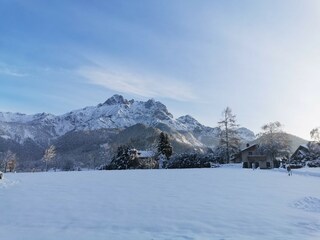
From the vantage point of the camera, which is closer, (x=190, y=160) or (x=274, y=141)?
(x=190, y=160)

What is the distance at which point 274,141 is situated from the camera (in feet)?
246

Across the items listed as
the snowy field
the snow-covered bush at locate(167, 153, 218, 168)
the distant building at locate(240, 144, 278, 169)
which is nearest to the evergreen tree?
the snow-covered bush at locate(167, 153, 218, 168)

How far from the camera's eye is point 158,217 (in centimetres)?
1380

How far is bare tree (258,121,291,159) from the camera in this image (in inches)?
2916

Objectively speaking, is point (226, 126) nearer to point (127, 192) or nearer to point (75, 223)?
point (127, 192)

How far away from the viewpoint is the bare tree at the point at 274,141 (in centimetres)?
7406

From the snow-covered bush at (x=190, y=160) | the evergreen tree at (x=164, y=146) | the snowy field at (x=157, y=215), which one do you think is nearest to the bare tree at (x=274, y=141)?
the snow-covered bush at (x=190, y=160)

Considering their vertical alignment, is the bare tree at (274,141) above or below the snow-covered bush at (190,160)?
above

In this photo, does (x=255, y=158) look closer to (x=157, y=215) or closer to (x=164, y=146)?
(x=164, y=146)

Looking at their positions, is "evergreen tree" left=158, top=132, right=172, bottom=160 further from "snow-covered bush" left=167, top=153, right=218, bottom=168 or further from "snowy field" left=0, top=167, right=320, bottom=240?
"snowy field" left=0, top=167, right=320, bottom=240

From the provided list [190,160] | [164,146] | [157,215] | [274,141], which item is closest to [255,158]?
[274,141]

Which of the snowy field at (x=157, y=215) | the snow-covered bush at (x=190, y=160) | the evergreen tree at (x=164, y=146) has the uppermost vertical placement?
the evergreen tree at (x=164, y=146)

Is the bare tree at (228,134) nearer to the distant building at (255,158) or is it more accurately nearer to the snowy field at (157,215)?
the distant building at (255,158)

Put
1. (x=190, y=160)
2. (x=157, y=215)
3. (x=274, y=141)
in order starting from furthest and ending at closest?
(x=274, y=141) → (x=190, y=160) → (x=157, y=215)
